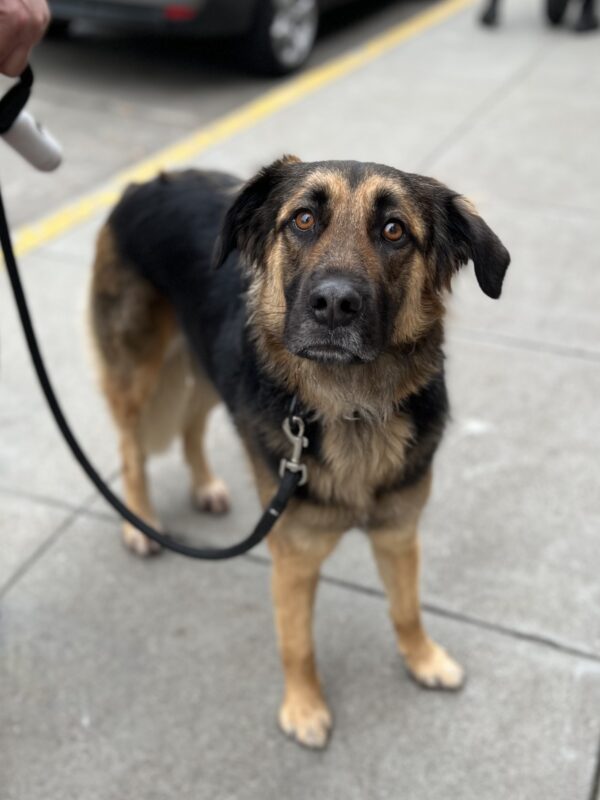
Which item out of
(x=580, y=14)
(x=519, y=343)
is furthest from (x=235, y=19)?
(x=519, y=343)

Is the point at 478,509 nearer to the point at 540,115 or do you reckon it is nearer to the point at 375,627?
the point at 375,627

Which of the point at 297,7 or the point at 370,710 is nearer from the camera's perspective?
the point at 370,710

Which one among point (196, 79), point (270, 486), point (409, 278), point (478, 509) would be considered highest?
point (409, 278)

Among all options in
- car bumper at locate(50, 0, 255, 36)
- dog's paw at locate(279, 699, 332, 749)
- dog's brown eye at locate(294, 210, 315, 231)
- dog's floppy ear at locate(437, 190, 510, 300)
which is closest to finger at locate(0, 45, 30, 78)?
dog's brown eye at locate(294, 210, 315, 231)

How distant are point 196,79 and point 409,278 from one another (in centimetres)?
721

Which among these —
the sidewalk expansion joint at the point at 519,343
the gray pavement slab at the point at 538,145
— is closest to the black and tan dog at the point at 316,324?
the sidewalk expansion joint at the point at 519,343

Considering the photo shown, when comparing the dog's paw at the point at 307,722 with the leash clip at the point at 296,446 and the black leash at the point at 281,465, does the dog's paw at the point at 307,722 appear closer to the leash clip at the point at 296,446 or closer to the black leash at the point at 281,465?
the black leash at the point at 281,465

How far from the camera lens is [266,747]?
283cm

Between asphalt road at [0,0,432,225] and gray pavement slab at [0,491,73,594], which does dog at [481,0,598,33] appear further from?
gray pavement slab at [0,491,73,594]

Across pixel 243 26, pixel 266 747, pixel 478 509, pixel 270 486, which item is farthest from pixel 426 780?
pixel 243 26

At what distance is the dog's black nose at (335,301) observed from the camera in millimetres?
2111

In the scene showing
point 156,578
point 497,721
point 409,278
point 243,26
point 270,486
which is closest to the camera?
point 409,278

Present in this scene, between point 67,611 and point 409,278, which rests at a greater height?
point 409,278

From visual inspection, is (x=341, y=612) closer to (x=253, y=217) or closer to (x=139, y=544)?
(x=139, y=544)
